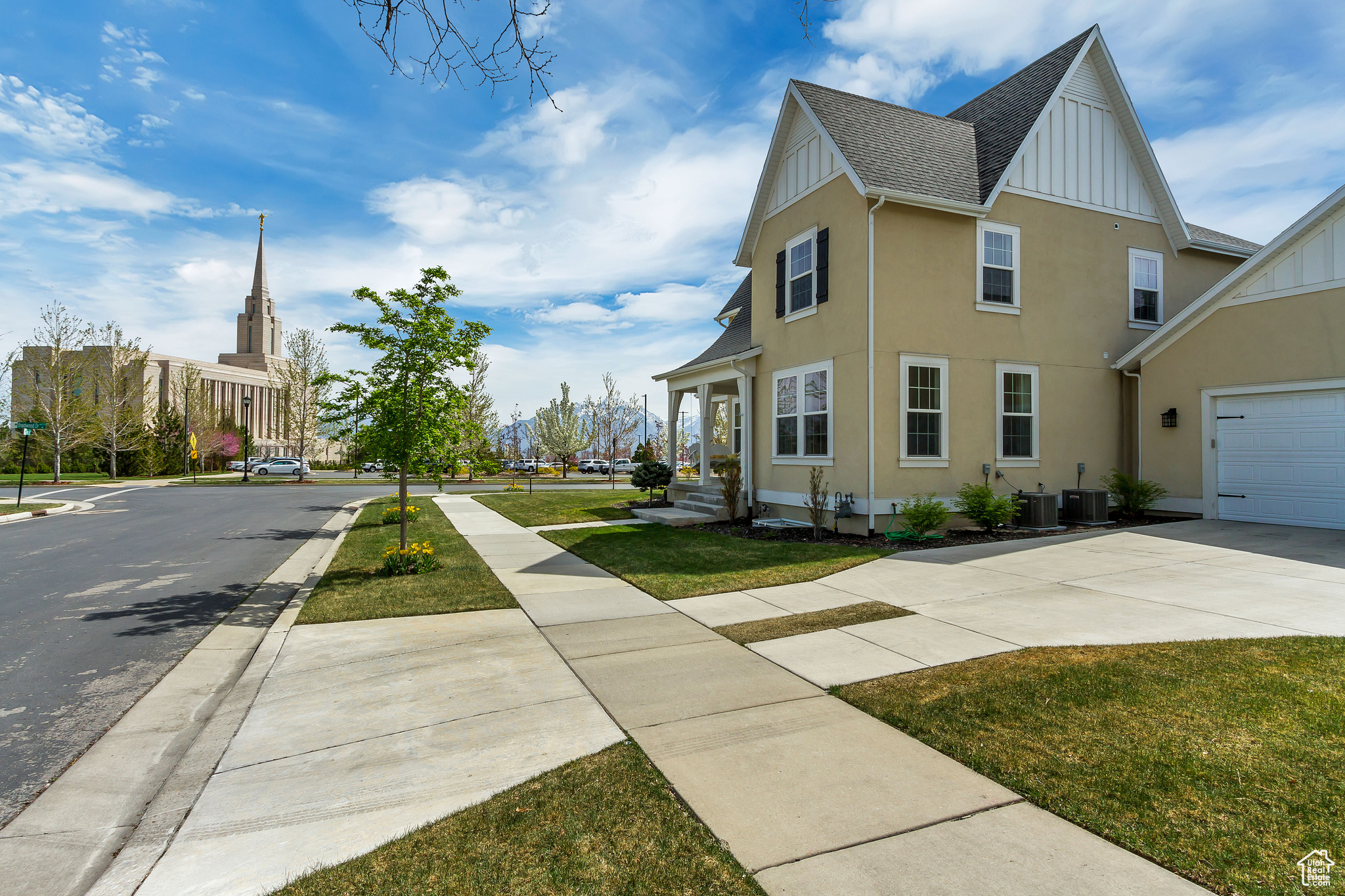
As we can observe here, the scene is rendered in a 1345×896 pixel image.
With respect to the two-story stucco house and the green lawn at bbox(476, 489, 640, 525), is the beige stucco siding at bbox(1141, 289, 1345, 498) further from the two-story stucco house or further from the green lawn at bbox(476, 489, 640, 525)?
the green lawn at bbox(476, 489, 640, 525)

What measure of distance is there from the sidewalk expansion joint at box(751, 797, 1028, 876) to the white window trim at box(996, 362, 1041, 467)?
10234 mm

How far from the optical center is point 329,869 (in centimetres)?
260

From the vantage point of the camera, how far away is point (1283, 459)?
10836mm

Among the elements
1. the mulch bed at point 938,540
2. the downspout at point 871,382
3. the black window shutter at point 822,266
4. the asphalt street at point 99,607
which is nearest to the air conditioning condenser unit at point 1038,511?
the mulch bed at point 938,540

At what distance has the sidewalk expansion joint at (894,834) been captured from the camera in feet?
8.28

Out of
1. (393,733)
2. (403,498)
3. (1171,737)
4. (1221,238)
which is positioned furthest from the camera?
(1221,238)

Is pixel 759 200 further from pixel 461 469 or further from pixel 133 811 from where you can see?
pixel 133 811

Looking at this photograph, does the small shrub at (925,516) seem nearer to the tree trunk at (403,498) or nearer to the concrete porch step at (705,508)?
the concrete porch step at (705,508)

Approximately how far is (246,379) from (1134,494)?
94833mm

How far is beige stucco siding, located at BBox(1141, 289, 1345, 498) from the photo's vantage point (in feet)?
33.8

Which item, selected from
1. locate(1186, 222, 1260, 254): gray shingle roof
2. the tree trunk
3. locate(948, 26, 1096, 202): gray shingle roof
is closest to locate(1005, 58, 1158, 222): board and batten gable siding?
locate(948, 26, 1096, 202): gray shingle roof

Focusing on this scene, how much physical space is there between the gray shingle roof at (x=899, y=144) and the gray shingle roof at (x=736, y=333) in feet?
14.9

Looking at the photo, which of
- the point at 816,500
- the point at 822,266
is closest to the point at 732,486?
the point at 816,500

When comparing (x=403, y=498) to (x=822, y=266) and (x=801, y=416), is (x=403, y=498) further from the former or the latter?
Result: (x=822, y=266)
